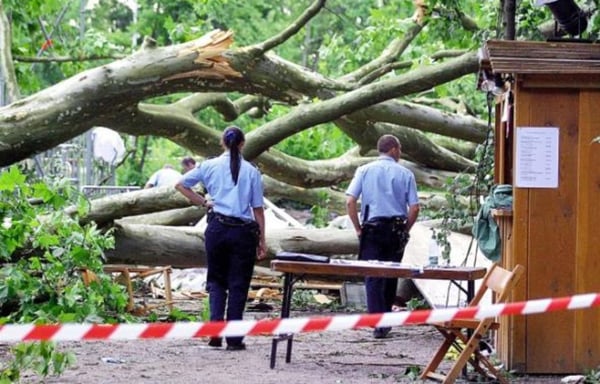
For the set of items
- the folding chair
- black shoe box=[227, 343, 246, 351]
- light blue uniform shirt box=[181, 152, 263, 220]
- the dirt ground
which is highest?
light blue uniform shirt box=[181, 152, 263, 220]

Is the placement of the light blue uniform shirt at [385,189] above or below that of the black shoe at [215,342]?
above

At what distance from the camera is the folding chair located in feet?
27.0

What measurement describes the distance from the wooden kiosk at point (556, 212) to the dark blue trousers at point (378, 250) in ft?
9.41

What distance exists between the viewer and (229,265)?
418 inches

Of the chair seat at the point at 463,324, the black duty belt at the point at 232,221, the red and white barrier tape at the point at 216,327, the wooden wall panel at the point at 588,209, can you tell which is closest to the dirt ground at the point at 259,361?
the wooden wall panel at the point at 588,209

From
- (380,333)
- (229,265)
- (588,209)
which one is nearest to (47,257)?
(229,265)

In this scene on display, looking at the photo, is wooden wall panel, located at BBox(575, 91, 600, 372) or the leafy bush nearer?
wooden wall panel, located at BBox(575, 91, 600, 372)

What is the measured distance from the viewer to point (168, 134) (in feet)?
47.7

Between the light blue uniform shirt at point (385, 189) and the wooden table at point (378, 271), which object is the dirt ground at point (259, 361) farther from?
the light blue uniform shirt at point (385, 189)

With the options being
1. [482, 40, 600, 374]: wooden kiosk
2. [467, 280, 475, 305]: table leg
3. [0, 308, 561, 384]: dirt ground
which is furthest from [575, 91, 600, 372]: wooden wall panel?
[467, 280, 475, 305]: table leg

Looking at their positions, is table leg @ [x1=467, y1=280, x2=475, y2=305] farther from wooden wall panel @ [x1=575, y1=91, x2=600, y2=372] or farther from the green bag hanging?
wooden wall panel @ [x1=575, y1=91, x2=600, y2=372]

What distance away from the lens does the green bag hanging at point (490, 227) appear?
31.3 feet

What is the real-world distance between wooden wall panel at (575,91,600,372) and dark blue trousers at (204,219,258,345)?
117 inches

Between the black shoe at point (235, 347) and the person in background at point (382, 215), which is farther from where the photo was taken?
the person in background at point (382, 215)
